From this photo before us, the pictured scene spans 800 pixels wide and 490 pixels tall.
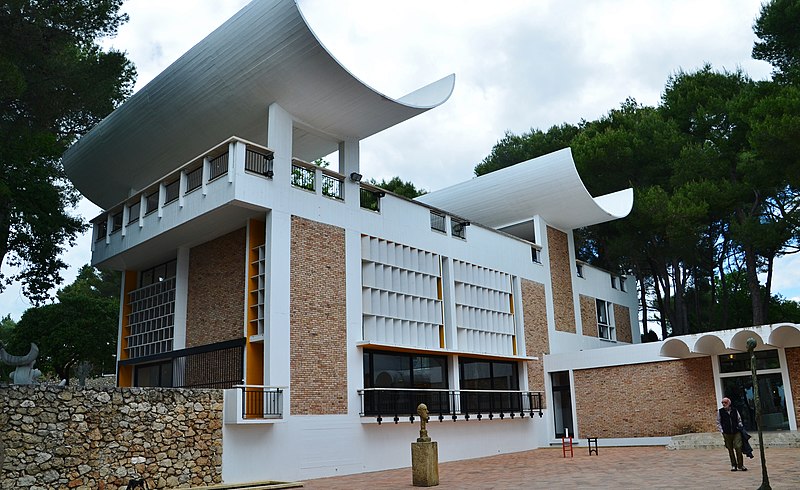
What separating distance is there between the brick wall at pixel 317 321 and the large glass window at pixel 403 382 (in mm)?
1058

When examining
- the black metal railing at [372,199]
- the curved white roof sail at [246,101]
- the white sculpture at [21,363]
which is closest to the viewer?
the white sculpture at [21,363]

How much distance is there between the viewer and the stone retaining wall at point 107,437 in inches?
432

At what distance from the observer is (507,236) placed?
914 inches

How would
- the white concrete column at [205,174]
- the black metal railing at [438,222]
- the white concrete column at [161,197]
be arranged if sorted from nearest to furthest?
1. the white concrete column at [205,174]
2. the white concrete column at [161,197]
3. the black metal railing at [438,222]

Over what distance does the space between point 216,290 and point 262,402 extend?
423cm

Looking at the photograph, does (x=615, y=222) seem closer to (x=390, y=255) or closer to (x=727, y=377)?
(x=727, y=377)

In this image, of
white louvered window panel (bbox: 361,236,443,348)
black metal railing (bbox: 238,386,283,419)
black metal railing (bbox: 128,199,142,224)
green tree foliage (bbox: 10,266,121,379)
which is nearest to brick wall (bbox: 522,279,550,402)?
white louvered window panel (bbox: 361,236,443,348)

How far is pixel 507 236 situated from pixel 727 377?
8.05m

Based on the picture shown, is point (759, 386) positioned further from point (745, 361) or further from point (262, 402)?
point (262, 402)

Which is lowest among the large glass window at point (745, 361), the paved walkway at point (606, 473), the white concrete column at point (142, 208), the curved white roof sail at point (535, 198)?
the paved walkway at point (606, 473)

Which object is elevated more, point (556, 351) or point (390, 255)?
point (390, 255)

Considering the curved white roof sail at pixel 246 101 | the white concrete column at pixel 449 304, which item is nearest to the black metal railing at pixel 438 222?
the white concrete column at pixel 449 304

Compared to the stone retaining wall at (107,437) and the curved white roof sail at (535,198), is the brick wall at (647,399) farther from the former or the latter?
the stone retaining wall at (107,437)

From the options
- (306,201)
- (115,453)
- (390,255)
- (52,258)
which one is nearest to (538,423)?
(390,255)
